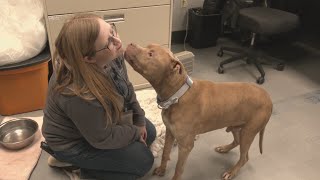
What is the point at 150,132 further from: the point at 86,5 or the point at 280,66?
the point at 280,66

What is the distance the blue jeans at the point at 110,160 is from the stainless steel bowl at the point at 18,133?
A: 39 cm

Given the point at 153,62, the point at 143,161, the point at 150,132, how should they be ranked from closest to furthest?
1. the point at 153,62
2. the point at 143,161
3. the point at 150,132

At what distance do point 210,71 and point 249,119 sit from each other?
141 centimetres

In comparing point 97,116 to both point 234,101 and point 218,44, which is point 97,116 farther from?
point 218,44

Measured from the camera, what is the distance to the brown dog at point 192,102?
1429 millimetres

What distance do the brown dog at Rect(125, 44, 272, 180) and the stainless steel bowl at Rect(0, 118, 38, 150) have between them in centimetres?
90

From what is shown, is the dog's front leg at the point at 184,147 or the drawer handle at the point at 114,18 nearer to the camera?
the dog's front leg at the point at 184,147

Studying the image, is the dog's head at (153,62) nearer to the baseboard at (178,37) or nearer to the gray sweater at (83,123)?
the gray sweater at (83,123)

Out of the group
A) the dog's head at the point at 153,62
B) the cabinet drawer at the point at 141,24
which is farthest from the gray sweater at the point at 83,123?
the cabinet drawer at the point at 141,24

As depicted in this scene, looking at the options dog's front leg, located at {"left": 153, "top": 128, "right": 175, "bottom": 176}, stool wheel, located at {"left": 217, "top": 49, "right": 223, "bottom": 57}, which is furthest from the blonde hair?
stool wheel, located at {"left": 217, "top": 49, "right": 223, "bottom": 57}

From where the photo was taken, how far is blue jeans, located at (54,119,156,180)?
1584 mm

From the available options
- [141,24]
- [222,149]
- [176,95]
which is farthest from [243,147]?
Answer: [141,24]

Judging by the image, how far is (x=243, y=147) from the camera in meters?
1.73

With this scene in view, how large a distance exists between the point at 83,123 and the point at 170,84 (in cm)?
43
